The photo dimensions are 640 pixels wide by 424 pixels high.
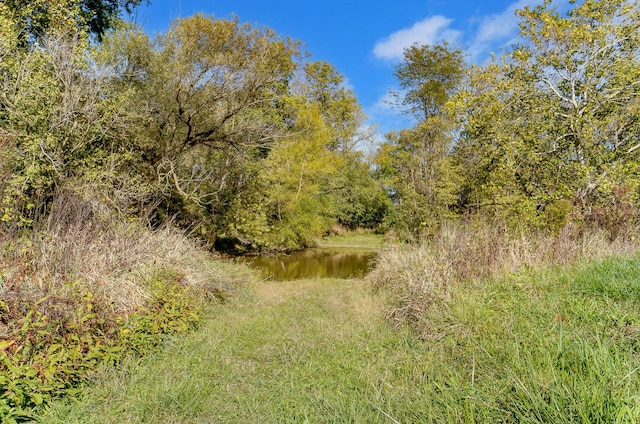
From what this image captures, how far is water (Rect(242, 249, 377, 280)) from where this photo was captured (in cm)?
1171

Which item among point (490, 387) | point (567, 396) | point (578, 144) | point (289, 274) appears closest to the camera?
point (567, 396)

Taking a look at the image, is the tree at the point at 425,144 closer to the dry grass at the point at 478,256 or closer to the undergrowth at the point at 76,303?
the dry grass at the point at 478,256

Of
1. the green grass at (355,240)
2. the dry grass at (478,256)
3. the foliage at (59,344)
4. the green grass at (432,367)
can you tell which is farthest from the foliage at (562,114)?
the green grass at (355,240)

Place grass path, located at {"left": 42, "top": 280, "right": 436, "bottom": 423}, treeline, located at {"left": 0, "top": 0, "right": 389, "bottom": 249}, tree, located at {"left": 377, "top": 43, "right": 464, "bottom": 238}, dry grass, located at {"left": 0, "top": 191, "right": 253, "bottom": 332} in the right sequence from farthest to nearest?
1. tree, located at {"left": 377, "top": 43, "right": 464, "bottom": 238}
2. treeline, located at {"left": 0, "top": 0, "right": 389, "bottom": 249}
3. dry grass, located at {"left": 0, "top": 191, "right": 253, "bottom": 332}
4. grass path, located at {"left": 42, "top": 280, "right": 436, "bottom": 423}

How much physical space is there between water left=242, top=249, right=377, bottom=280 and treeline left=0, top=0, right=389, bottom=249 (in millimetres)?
1091

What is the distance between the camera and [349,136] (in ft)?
80.0

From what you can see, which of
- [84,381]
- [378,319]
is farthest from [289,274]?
[84,381]

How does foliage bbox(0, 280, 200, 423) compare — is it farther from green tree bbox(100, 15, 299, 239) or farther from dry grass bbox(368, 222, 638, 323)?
green tree bbox(100, 15, 299, 239)

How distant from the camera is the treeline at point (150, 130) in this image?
5.92 meters

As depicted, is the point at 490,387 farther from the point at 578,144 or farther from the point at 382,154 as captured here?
the point at 382,154

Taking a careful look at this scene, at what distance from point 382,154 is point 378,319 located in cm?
2192

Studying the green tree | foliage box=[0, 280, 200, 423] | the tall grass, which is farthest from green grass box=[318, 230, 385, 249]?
foliage box=[0, 280, 200, 423]

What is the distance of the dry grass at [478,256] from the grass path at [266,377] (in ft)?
1.91

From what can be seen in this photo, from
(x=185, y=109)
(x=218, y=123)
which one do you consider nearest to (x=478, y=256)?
(x=218, y=123)
